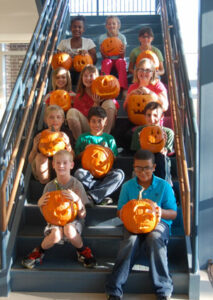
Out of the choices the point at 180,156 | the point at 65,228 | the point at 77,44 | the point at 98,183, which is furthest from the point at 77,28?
the point at 65,228

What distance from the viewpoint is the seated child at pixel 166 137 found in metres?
3.94

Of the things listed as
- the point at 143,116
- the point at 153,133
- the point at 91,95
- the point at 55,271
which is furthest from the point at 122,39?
the point at 55,271

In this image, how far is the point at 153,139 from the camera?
13.1 ft

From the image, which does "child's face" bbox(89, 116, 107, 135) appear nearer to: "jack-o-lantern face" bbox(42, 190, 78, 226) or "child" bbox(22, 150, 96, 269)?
"child" bbox(22, 150, 96, 269)

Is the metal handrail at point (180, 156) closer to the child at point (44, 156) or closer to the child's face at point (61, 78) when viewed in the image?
the child at point (44, 156)

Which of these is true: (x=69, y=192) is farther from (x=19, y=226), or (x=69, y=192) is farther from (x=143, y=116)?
(x=143, y=116)

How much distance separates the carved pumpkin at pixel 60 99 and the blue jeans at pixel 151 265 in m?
1.91

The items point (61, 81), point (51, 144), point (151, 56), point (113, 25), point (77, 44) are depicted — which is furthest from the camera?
point (77, 44)

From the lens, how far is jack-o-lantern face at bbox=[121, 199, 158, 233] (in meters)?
3.33

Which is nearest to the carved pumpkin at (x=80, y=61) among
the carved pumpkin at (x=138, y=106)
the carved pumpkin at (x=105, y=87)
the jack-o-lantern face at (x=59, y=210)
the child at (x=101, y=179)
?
the carved pumpkin at (x=105, y=87)

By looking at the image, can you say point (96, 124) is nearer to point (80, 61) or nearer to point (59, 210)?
point (59, 210)

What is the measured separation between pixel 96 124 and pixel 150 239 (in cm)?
136

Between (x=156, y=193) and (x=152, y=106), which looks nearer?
(x=156, y=193)

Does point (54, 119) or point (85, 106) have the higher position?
point (85, 106)
